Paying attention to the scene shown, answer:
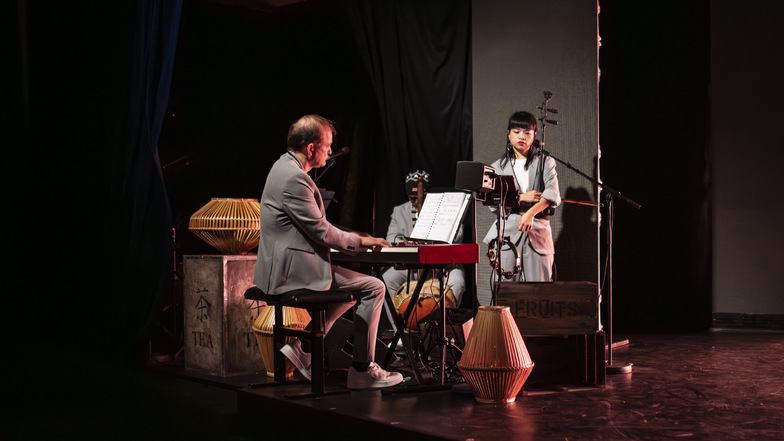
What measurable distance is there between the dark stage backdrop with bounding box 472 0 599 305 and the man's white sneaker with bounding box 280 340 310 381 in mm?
2300

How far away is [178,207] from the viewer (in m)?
5.54

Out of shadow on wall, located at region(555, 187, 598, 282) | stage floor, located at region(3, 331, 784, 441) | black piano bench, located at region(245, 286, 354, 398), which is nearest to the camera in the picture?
stage floor, located at region(3, 331, 784, 441)

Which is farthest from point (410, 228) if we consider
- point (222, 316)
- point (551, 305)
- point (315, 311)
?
point (315, 311)

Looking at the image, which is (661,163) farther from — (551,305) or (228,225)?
(228,225)

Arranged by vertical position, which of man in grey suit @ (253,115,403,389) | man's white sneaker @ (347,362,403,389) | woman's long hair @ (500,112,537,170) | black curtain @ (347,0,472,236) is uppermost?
black curtain @ (347,0,472,236)

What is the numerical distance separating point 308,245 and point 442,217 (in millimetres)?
809

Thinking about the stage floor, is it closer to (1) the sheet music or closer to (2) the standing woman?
(1) the sheet music

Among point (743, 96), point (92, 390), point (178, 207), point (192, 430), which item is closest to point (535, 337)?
point (192, 430)

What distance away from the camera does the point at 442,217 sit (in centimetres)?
401

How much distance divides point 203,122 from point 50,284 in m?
1.64

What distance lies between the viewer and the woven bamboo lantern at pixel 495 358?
3387 mm

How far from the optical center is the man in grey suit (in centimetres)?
358

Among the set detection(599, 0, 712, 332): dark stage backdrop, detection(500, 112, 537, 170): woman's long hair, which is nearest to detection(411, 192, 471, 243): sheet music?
detection(500, 112, 537, 170): woman's long hair

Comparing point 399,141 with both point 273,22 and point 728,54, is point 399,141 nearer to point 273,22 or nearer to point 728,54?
point 273,22
